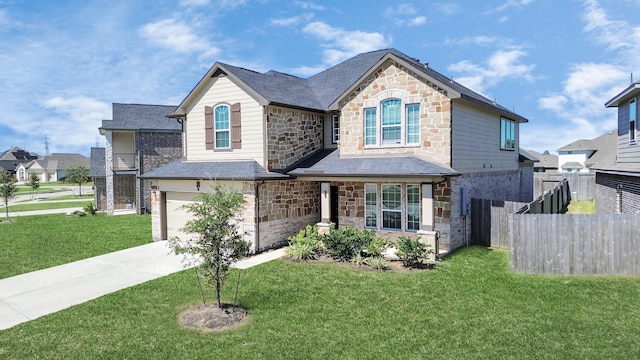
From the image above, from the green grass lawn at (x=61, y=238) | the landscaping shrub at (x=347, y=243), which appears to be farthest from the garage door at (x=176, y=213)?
the landscaping shrub at (x=347, y=243)

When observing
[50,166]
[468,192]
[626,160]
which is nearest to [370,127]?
[468,192]

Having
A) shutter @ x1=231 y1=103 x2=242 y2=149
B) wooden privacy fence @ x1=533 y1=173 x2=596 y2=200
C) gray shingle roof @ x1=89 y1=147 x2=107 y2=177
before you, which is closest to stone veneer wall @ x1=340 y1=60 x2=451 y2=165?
shutter @ x1=231 y1=103 x2=242 y2=149

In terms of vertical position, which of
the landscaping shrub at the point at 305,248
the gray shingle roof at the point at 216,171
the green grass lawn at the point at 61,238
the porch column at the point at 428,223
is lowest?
the green grass lawn at the point at 61,238

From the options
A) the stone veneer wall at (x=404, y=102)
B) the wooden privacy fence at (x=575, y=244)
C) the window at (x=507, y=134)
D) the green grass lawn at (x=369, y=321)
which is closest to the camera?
the green grass lawn at (x=369, y=321)

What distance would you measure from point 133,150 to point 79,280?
20.8 m

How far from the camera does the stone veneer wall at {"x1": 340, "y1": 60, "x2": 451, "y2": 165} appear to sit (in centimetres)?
1380

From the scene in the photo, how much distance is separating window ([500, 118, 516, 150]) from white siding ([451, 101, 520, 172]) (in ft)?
1.58

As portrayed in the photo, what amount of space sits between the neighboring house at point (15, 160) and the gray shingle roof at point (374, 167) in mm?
106274

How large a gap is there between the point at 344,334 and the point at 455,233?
8407 mm

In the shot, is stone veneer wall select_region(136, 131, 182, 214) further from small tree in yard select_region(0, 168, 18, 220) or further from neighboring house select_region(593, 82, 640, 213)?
neighboring house select_region(593, 82, 640, 213)

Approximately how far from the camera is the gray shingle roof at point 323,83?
15.4 m

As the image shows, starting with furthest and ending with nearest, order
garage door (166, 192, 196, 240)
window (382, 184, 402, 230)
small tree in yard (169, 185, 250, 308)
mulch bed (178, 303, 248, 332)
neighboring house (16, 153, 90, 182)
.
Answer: neighboring house (16, 153, 90, 182)
garage door (166, 192, 196, 240)
window (382, 184, 402, 230)
small tree in yard (169, 185, 250, 308)
mulch bed (178, 303, 248, 332)

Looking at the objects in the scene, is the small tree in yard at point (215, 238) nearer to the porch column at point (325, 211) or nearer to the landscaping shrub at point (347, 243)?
the landscaping shrub at point (347, 243)

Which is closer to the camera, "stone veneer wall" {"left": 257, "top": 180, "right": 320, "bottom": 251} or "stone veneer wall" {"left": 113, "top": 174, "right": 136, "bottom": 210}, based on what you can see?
"stone veneer wall" {"left": 257, "top": 180, "right": 320, "bottom": 251}
